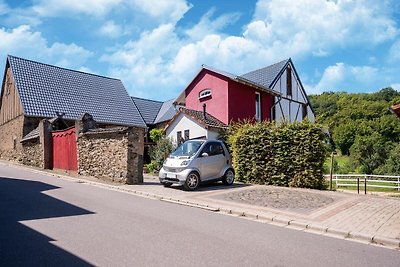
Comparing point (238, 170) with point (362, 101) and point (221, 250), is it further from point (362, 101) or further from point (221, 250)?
point (362, 101)

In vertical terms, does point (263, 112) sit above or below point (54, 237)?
above

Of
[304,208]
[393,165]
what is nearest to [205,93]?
[304,208]

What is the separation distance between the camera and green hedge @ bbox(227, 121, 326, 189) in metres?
13.3

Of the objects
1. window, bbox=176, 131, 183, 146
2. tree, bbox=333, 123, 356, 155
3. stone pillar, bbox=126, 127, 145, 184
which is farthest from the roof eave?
tree, bbox=333, 123, 356, 155

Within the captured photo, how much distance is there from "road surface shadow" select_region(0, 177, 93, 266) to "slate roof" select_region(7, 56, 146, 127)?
1764 cm

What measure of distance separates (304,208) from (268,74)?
68.1 feet

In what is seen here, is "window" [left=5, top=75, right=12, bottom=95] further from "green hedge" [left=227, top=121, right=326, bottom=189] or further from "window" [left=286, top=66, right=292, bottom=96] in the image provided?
"window" [left=286, top=66, right=292, bottom=96]

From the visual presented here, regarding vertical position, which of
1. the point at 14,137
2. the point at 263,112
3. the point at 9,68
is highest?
the point at 9,68

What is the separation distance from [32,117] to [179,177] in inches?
766

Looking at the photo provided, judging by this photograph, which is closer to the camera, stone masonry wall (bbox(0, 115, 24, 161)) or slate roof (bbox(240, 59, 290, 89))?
stone masonry wall (bbox(0, 115, 24, 161))

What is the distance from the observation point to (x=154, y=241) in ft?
17.8

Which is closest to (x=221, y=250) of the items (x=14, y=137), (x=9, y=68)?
(x=14, y=137)

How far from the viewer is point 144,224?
6617 millimetres

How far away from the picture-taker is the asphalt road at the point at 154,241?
460 cm
